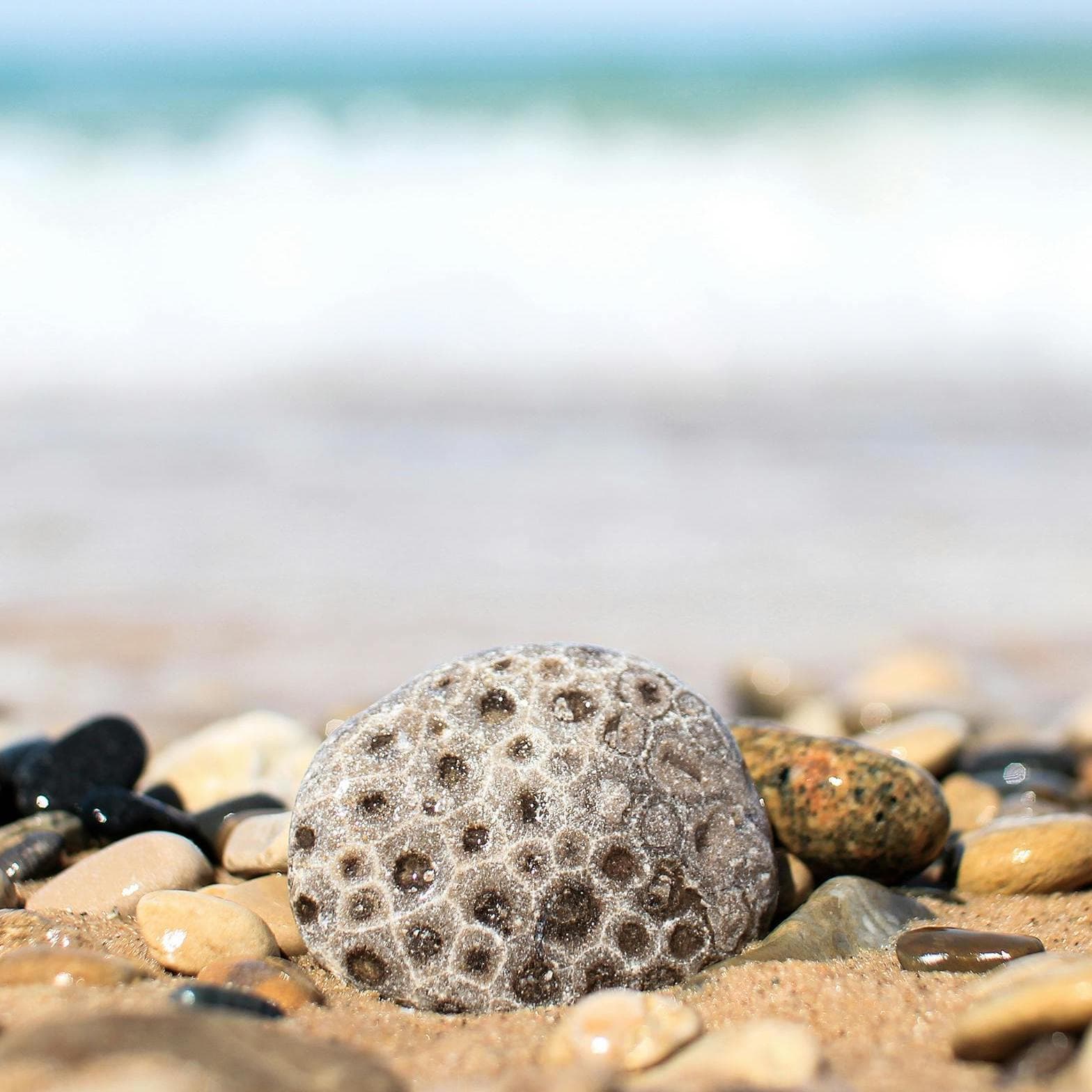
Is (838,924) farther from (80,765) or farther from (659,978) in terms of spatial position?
(80,765)

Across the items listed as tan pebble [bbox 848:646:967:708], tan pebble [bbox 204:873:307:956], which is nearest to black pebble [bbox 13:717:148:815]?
tan pebble [bbox 204:873:307:956]

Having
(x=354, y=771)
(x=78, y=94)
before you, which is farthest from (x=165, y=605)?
(x=78, y=94)

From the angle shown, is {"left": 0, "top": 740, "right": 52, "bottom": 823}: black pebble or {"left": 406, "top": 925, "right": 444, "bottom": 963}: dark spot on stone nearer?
{"left": 406, "top": 925, "right": 444, "bottom": 963}: dark spot on stone

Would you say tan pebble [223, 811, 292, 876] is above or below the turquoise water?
below

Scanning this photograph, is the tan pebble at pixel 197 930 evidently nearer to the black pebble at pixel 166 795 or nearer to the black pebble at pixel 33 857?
the black pebble at pixel 33 857

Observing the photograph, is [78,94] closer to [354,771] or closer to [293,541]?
[293,541]

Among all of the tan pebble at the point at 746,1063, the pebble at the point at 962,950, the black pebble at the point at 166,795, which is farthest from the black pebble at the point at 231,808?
the tan pebble at the point at 746,1063

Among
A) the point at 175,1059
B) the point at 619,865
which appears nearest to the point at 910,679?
the point at 619,865

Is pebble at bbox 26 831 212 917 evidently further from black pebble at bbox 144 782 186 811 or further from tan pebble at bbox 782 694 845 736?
tan pebble at bbox 782 694 845 736
